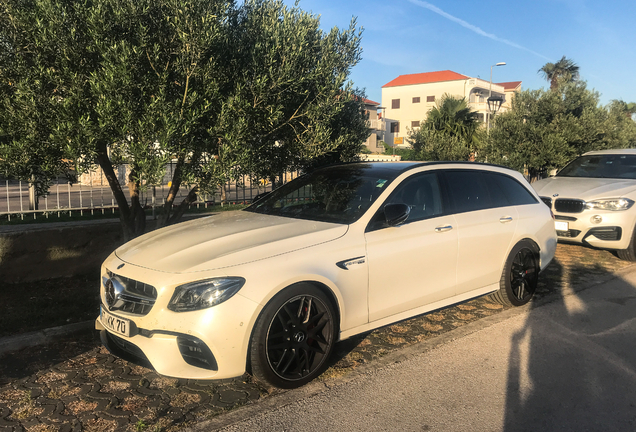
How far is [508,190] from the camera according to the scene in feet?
18.3

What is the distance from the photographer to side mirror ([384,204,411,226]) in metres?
3.92

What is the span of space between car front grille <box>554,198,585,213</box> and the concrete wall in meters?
7.01

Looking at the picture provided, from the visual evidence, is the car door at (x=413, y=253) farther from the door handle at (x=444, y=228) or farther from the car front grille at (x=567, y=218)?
the car front grille at (x=567, y=218)

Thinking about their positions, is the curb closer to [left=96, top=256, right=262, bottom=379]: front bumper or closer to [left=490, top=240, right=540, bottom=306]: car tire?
[left=96, top=256, right=262, bottom=379]: front bumper

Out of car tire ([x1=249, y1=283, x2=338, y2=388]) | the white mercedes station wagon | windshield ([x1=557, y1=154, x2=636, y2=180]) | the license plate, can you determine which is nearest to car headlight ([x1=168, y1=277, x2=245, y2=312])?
the white mercedes station wagon

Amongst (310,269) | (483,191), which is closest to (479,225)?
(483,191)

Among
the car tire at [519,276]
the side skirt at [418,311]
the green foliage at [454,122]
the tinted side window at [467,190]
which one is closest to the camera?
the side skirt at [418,311]

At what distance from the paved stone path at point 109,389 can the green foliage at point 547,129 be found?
419 inches

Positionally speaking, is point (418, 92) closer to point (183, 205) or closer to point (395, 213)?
point (183, 205)

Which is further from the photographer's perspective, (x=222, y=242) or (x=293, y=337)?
(x=222, y=242)

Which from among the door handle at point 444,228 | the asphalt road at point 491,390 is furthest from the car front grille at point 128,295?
the door handle at point 444,228

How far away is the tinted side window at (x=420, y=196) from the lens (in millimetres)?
4391

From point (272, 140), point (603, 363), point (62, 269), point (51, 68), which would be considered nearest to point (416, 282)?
point (603, 363)

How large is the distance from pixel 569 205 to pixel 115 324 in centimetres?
736
